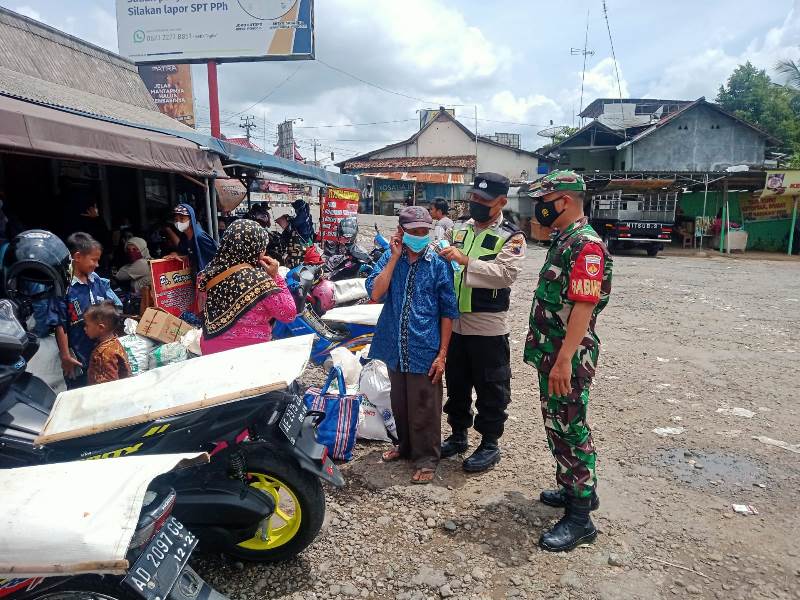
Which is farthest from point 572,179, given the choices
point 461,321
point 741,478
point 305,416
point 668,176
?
point 668,176

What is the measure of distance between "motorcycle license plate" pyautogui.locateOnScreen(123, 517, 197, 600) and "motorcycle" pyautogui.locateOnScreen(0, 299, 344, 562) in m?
0.44

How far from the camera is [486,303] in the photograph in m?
3.18

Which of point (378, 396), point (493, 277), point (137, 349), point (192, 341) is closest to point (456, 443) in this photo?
point (378, 396)

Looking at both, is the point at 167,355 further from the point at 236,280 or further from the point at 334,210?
the point at 334,210

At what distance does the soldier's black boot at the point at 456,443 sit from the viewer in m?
3.52

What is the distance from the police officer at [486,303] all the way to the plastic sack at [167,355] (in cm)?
238

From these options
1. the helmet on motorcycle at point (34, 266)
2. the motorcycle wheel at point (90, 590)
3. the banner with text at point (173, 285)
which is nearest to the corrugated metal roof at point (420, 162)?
the banner with text at point (173, 285)

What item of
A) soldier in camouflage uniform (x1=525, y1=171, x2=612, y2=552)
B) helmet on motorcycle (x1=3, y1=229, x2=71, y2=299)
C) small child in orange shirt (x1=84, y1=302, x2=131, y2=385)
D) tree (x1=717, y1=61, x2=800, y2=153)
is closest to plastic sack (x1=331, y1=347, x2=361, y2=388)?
small child in orange shirt (x1=84, y1=302, x2=131, y2=385)

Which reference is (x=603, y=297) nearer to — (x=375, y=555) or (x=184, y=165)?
(x=375, y=555)

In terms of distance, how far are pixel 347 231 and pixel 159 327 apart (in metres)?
5.37

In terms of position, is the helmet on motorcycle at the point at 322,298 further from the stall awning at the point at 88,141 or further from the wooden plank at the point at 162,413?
the wooden plank at the point at 162,413

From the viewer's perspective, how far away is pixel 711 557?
8.23 feet

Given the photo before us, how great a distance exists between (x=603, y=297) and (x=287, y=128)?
3354 cm

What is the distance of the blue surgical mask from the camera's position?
3055 millimetres
